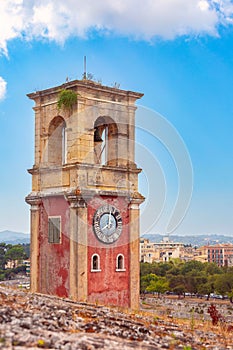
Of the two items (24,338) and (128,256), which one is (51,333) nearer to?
(24,338)

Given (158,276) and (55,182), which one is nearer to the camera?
(55,182)

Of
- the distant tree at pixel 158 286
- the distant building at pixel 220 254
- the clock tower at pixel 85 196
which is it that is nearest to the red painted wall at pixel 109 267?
the clock tower at pixel 85 196

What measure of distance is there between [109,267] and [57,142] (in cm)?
647

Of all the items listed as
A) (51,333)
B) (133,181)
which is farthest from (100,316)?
(133,181)

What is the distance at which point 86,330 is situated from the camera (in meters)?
12.8

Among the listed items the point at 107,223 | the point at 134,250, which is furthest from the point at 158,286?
the point at 107,223

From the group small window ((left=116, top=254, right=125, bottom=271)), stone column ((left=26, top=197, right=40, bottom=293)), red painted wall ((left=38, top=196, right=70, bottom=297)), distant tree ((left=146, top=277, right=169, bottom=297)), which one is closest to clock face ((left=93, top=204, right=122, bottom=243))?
small window ((left=116, top=254, right=125, bottom=271))

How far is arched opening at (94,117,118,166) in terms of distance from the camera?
26.4 metres

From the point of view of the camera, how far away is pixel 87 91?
Result: 24.8m

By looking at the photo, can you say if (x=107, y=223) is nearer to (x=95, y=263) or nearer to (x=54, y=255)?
(x=95, y=263)

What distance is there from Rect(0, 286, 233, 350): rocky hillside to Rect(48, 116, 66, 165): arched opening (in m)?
10.4

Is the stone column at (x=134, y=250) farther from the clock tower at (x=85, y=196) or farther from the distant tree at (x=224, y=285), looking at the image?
the distant tree at (x=224, y=285)

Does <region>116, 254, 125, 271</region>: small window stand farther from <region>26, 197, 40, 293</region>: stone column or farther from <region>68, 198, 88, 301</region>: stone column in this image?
<region>26, 197, 40, 293</region>: stone column

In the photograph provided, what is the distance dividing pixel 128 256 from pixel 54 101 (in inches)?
316
